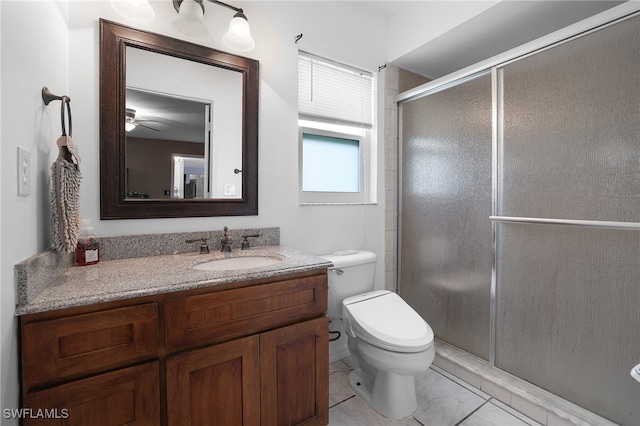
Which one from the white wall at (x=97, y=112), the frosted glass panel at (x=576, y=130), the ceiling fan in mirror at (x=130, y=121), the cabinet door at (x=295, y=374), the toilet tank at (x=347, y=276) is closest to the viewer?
the white wall at (x=97, y=112)

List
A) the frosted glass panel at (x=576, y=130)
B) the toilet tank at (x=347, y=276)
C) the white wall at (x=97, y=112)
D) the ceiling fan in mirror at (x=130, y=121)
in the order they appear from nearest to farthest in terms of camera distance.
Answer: the white wall at (x=97, y=112) < the frosted glass panel at (x=576, y=130) < the ceiling fan in mirror at (x=130, y=121) < the toilet tank at (x=347, y=276)

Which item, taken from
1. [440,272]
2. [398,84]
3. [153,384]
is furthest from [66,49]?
[440,272]

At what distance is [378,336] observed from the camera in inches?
55.0

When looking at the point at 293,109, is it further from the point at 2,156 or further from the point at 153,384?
the point at 153,384

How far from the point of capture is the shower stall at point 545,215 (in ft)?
4.09

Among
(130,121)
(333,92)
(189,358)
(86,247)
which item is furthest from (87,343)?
(333,92)

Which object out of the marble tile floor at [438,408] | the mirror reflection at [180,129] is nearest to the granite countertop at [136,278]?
the mirror reflection at [180,129]

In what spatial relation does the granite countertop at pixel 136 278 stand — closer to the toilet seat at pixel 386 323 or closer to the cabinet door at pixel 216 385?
the cabinet door at pixel 216 385

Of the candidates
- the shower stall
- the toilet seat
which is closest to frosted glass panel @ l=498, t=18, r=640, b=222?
the shower stall

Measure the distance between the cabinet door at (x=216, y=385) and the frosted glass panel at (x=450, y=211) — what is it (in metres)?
1.40

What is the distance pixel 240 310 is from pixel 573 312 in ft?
5.06

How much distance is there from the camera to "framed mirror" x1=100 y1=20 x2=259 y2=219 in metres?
1.30

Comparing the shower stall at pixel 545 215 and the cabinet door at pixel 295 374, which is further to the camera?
the shower stall at pixel 545 215

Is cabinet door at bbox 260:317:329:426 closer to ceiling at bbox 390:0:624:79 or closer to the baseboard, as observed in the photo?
the baseboard
